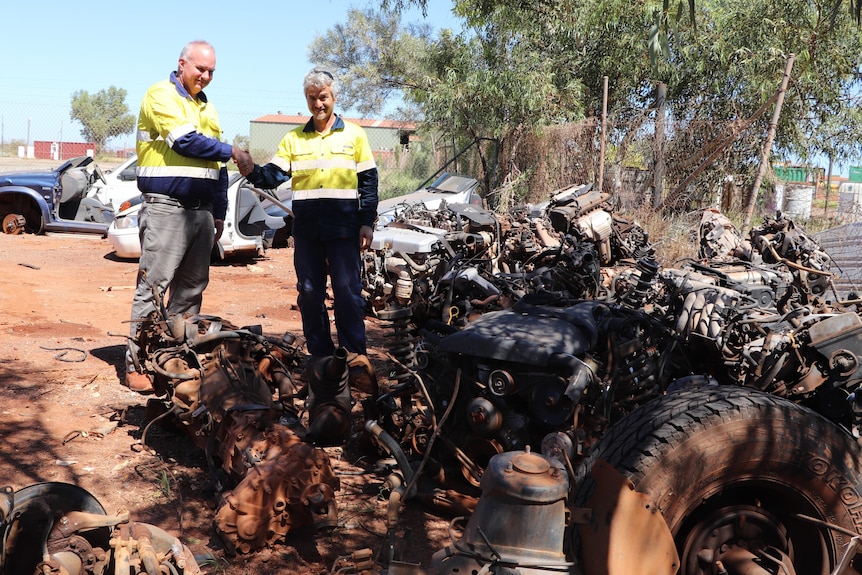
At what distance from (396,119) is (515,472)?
102 ft

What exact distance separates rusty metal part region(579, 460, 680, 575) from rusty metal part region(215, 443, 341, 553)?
1408mm

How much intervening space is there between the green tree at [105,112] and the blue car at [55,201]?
30.9 meters

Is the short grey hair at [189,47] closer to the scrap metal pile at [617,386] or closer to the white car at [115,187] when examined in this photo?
Result: the scrap metal pile at [617,386]

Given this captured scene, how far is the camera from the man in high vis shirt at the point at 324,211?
518cm

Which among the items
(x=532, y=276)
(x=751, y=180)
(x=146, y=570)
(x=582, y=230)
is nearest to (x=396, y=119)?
(x=751, y=180)

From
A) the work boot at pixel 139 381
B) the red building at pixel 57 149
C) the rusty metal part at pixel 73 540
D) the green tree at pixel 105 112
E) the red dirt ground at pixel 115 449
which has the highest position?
the green tree at pixel 105 112

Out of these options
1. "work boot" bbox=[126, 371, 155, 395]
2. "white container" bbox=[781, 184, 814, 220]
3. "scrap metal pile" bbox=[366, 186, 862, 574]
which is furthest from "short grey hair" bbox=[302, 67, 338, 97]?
"white container" bbox=[781, 184, 814, 220]

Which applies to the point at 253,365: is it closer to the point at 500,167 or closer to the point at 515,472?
the point at 515,472

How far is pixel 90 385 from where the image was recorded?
5469 millimetres

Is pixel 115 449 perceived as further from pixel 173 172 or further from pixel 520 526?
pixel 520 526

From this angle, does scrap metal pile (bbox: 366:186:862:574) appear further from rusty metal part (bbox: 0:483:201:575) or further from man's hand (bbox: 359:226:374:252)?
rusty metal part (bbox: 0:483:201:575)

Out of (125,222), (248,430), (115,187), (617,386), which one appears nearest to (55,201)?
(115,187)

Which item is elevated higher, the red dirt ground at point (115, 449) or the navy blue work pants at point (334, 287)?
the navy blue work pants at point (334, 287)

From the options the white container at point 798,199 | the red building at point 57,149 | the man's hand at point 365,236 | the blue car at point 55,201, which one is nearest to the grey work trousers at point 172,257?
the man's hand at point 365,236
